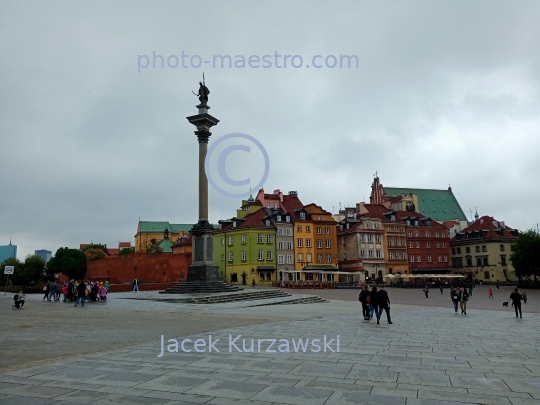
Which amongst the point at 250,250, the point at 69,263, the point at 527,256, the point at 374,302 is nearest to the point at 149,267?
the point at 250,250

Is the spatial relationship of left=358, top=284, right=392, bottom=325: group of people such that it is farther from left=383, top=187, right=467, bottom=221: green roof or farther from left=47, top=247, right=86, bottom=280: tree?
left=383, top=187, right=467, bottom=221: green roof

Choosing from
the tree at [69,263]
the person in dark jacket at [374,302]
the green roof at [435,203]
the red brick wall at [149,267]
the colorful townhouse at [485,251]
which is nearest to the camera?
the person in dark jacket at [374,302]

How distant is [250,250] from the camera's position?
70.3 m

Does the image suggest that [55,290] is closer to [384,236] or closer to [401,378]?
[401,378]

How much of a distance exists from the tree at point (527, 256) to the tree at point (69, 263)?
3103 inches

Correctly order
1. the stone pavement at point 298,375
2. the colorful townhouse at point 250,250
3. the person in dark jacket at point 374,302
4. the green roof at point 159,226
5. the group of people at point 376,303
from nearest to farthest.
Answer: the stone pavement at point 298,375 → the group of people at point 376,303 → the person in dark jacket at point 374,302 → the colorful townhouse at point 250,250 → the green roof at point 159,226

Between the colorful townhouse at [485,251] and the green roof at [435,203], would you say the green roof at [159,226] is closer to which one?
the green roof at [435,203]

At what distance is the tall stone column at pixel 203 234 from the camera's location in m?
35.2

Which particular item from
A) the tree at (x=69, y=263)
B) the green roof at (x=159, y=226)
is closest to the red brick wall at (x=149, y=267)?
the tree at (x=69, y=263)

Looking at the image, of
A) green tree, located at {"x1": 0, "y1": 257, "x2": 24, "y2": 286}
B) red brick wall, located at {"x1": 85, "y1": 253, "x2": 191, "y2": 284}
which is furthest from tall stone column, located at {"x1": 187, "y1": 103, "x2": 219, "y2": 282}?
green tree, located at {"x1": 0, "y1": 257, "x2": 24, "y2": 286}

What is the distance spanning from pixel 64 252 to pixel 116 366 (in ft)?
306

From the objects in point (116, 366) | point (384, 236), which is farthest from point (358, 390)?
point (384, 236)

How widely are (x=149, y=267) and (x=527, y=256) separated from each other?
2082 inches

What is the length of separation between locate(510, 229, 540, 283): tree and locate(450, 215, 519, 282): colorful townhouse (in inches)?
808
